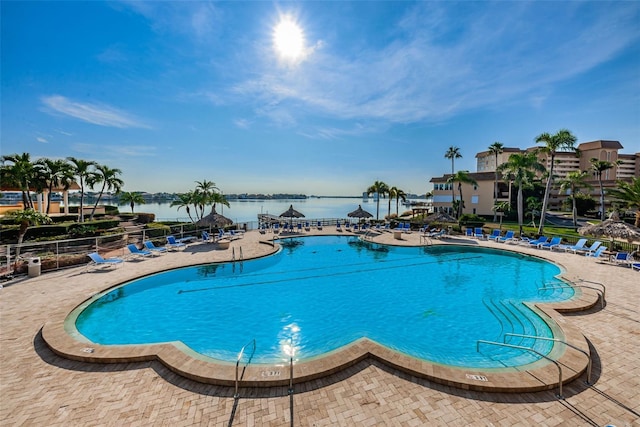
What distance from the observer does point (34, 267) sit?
11.0 metres

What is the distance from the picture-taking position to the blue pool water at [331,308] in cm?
738

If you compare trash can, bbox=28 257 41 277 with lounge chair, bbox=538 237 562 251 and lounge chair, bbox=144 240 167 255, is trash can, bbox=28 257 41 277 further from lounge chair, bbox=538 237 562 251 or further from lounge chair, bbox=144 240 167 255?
lounge chair, bbox=538 237 562 251

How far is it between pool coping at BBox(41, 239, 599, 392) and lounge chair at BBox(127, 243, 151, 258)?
8.78m

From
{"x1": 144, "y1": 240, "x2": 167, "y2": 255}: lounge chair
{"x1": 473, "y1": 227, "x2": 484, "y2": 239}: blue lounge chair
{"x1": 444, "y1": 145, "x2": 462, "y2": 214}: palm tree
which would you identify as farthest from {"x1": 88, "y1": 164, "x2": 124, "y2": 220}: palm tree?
{"x1": 444, "y1": 145, "x2": 462, "y2": 214}: palm tree

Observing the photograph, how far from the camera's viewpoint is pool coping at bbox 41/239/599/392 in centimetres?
485

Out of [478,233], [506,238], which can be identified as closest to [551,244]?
[506,238]

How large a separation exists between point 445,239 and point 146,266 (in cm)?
2057

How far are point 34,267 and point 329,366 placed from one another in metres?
13.2

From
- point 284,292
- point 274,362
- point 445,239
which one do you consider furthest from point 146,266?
point 445,239

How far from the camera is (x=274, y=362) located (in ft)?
21.1

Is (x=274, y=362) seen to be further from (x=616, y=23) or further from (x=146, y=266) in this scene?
(x=616, y=23)

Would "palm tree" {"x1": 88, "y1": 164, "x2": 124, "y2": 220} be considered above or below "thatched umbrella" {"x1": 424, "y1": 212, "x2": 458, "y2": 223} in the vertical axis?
above

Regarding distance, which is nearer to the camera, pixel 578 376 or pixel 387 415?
pixel 387 415

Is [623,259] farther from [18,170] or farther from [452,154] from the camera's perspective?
[18,170]
